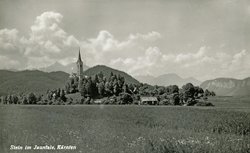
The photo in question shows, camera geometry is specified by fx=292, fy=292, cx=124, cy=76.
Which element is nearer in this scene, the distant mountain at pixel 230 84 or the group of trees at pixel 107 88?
the distant mountain at pixel 230 84

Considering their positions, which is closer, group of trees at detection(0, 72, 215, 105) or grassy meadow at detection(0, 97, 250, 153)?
grassy meadow at detection(0, 97, 250, 153)

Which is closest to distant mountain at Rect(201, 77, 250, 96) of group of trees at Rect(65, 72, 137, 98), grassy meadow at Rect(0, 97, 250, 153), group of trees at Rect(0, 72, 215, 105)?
grassy meadow at Rect(0, 97, 250, 153)

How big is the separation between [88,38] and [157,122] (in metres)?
5.45

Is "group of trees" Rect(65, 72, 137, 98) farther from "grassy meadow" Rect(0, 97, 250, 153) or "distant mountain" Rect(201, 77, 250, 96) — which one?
"grassy meadow" Rect(0, 97, 250, 153)

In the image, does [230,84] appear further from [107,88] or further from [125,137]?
[107,88]

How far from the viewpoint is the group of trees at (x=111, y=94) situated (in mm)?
38491

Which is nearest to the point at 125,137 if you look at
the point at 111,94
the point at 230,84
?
the point at 230,84

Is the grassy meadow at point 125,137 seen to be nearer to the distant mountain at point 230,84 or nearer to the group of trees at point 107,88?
the distant mountain at point 230,84

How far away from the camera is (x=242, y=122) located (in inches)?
538

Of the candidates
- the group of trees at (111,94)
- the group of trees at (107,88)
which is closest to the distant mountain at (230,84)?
the group of trees at (111,94)

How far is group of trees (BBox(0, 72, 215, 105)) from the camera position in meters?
38.5

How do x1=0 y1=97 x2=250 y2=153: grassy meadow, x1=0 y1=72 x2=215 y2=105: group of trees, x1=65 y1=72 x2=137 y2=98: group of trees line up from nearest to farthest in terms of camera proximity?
1. x1=0 y1=97 x2=250 y2=153: grassy meadow
2. x1=0 y1=72 x2=215 y2=105: group of trees
3. x1=65 y1=72 x2=137 y2=98: group of trees

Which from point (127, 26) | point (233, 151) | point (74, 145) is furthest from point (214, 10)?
point (74, 145)

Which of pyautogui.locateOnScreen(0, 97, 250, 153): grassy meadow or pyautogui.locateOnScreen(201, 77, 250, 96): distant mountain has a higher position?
pyautogui.locateOnScreen(201, 77, 250, 96): distant mountain
